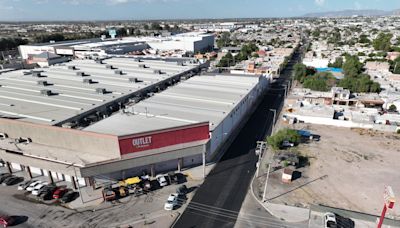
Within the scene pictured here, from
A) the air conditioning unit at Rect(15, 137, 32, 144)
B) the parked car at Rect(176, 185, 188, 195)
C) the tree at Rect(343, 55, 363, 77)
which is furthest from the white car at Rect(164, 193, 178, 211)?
the tree at Rect(343, 55, 363, 77)

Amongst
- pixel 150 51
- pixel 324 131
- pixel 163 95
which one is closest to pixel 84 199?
pixel 163 95

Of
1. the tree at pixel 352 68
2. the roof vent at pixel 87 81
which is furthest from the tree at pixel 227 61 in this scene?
the roof vent at pixel 87 81

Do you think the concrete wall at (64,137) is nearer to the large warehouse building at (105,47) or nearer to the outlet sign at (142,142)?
the outlet sign at (142,142)

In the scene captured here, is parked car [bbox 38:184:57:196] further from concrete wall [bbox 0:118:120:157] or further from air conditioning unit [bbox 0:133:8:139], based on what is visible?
air conditioning unit [bbox 0:133:8:139]

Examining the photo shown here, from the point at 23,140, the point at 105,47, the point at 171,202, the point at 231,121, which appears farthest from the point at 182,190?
the point at 105,47

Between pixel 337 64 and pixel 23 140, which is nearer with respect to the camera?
pixel 23 140

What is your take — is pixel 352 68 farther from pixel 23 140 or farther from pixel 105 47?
pixel 105 47
